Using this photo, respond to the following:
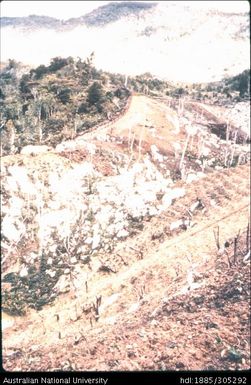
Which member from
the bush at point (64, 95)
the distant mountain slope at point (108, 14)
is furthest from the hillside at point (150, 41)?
the bush at point (64, 95)

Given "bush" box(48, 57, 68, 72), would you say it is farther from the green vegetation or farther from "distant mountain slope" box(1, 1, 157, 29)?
"distant mountain slope" box(1, 1, 157, 29)

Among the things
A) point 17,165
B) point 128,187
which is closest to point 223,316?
point 128,187

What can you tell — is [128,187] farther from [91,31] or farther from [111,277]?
[91,31]

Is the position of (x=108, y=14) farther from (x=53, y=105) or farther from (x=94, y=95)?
(x=53, y=105)

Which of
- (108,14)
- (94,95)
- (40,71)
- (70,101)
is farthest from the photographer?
(108,14)

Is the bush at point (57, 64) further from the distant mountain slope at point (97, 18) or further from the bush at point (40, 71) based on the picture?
the distant mountain slope at point (97, 18)

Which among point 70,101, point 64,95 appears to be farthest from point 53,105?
point 64,95

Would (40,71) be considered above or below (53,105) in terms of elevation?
below

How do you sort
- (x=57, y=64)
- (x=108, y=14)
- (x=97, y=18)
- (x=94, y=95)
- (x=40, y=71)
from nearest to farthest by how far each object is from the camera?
(x=94, y=95) → (x=40, y=71) → (x=57, y=64) → (x=108, y=14) → (x=97, y=18)

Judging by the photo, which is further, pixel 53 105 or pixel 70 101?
pixel 70 101
